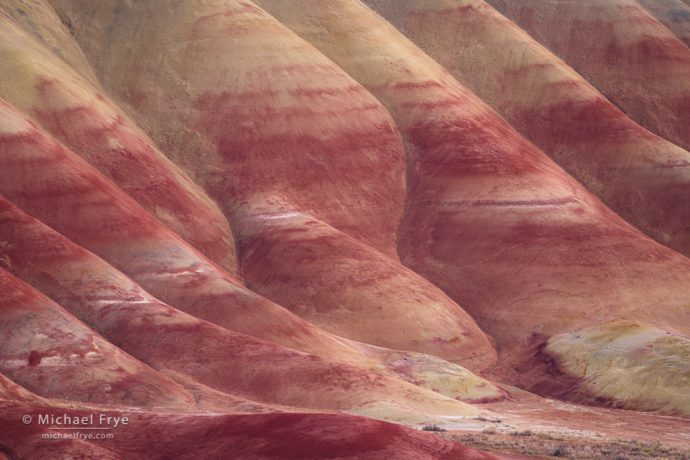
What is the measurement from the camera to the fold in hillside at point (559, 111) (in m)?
96.8

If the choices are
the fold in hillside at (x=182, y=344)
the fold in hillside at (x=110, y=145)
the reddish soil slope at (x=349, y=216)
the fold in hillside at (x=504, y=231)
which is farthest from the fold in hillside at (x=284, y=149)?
the fold in hillside at (x=182, y=344)

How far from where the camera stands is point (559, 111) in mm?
102438

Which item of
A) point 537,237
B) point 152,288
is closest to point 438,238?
point 537,237

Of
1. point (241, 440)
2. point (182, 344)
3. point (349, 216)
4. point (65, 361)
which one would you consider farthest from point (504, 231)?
point (241, 440)

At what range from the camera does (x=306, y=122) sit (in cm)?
9081

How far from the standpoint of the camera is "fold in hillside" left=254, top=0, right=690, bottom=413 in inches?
3206

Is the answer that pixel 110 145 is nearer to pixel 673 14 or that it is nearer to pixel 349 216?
pixel 349 216

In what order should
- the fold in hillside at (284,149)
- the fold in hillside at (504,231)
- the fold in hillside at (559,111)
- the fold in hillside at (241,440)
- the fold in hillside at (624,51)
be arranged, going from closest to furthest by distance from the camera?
the fold in hillside at (241,440) < the fold in hillside at (284,149) < the fold in hillside at (504,231) < the fold in hillside at (559,111) < the fold in hillside at (624,51)

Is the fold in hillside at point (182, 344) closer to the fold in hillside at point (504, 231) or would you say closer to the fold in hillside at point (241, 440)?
the fold in hillside at point (504, 231)

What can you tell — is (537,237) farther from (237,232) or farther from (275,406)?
(275,406)

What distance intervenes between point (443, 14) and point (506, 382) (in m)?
44.6

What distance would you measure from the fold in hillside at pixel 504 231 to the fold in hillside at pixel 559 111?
14.0 feet

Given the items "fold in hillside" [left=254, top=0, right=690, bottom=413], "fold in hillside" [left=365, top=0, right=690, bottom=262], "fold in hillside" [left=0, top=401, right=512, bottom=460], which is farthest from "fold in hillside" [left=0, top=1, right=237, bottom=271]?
"fold in hillside" [left=0, top=401, right=512, bottom=460]

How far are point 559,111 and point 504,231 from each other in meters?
20.1
